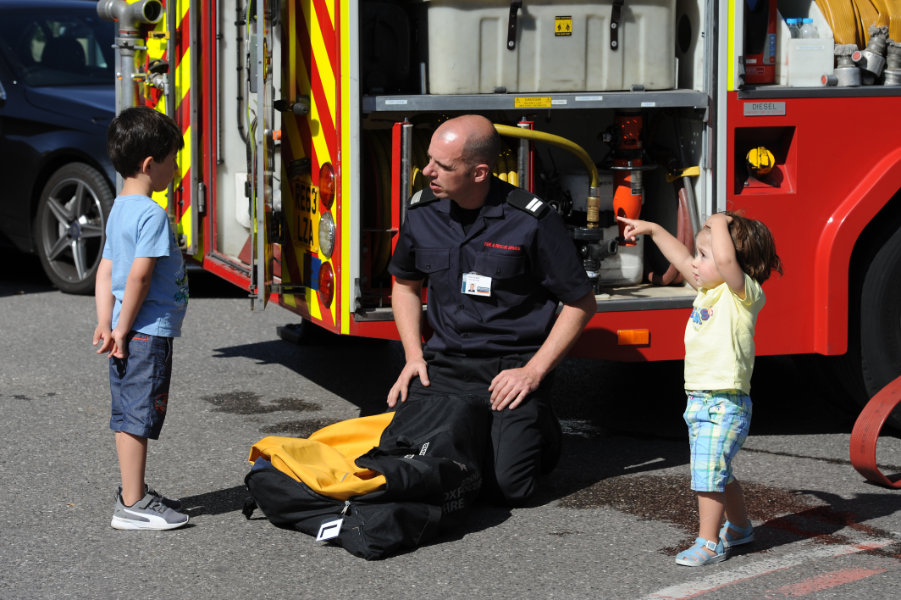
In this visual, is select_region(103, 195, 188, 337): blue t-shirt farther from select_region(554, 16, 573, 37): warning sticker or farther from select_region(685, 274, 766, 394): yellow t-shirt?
select_region(554, 16, 573, 37): warning sticker

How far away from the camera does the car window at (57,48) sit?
923cm

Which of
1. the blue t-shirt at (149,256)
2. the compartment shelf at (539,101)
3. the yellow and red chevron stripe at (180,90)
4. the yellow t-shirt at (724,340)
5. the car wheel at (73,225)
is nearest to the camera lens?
the yellow t-shirt at (724,340)

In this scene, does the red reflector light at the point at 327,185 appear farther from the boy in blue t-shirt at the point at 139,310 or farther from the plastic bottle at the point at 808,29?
the plastic bottle at the point at 808,29

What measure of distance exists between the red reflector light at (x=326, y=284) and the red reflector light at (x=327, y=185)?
243 millimetres

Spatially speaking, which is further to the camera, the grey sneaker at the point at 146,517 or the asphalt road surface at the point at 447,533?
the grey sneaker at the point at 146,517

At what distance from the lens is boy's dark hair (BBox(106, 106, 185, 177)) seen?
4.37 meters

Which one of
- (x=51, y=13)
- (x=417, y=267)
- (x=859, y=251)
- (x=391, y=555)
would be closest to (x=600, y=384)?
(x=859, y=251)

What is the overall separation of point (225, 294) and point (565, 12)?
438 cm

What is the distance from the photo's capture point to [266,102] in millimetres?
5523

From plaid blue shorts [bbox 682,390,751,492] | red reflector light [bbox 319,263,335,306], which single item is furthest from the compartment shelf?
plaid blue shorts [bbox 682,390,751,492]

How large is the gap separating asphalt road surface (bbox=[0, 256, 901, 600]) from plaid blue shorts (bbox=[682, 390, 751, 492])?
0.92 ft

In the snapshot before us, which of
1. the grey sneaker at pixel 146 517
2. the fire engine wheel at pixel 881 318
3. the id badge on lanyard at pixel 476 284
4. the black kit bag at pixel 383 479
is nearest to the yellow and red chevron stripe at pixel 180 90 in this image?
the id badge on lanyard at pixel 476 284

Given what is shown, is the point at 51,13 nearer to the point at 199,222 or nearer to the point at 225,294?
the point at 225,294

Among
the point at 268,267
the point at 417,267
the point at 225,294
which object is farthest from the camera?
the point at 225,294
